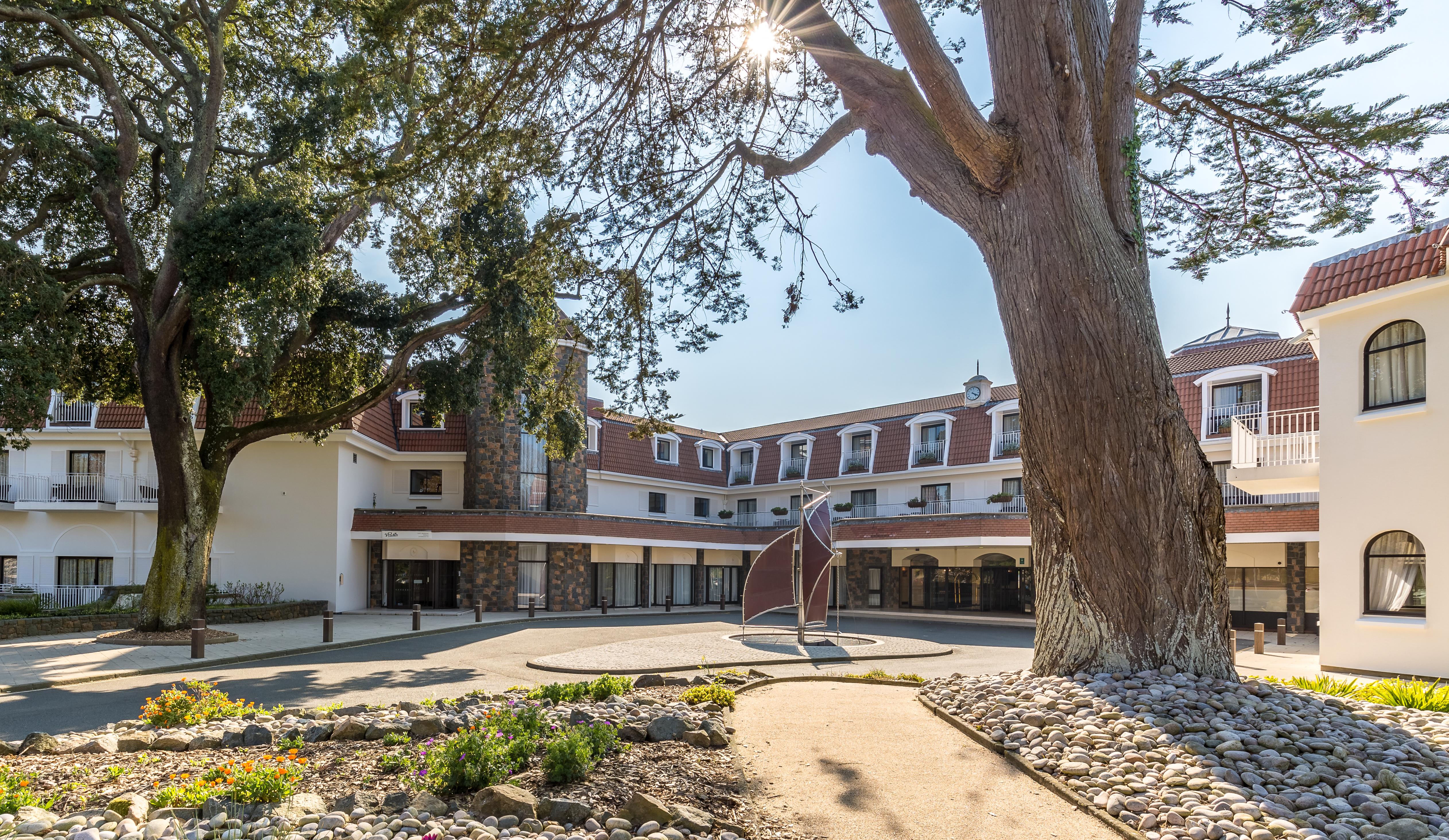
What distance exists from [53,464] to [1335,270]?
34.3 meters

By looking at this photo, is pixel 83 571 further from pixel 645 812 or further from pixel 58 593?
pixel 645 812

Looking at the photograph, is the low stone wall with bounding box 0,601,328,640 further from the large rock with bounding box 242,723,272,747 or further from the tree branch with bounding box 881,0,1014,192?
the tree branch with bounding box 881,0,1014,192

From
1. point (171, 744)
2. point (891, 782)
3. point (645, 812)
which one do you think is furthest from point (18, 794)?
point (891, 782)

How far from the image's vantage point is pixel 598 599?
103 ft

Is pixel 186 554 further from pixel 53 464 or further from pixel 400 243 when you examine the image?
pixel 53 464

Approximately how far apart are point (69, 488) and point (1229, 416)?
116ft

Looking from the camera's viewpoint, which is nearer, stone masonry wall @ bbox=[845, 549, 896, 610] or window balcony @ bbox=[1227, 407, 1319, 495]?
window balcony @ bbox=[1227, 407, 1319, 495]

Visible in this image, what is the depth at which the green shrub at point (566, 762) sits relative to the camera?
487cm

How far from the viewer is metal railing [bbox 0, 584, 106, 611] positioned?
25.1 m

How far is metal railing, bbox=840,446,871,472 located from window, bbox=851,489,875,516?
996 mm

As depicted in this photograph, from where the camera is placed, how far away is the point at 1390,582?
1280cm

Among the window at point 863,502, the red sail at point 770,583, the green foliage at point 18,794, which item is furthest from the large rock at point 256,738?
the window at point 863,502

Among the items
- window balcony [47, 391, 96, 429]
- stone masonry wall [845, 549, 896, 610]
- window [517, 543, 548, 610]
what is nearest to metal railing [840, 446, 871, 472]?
stone masonry wall [845, 549, 896, 610]

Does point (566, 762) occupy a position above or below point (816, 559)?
above
